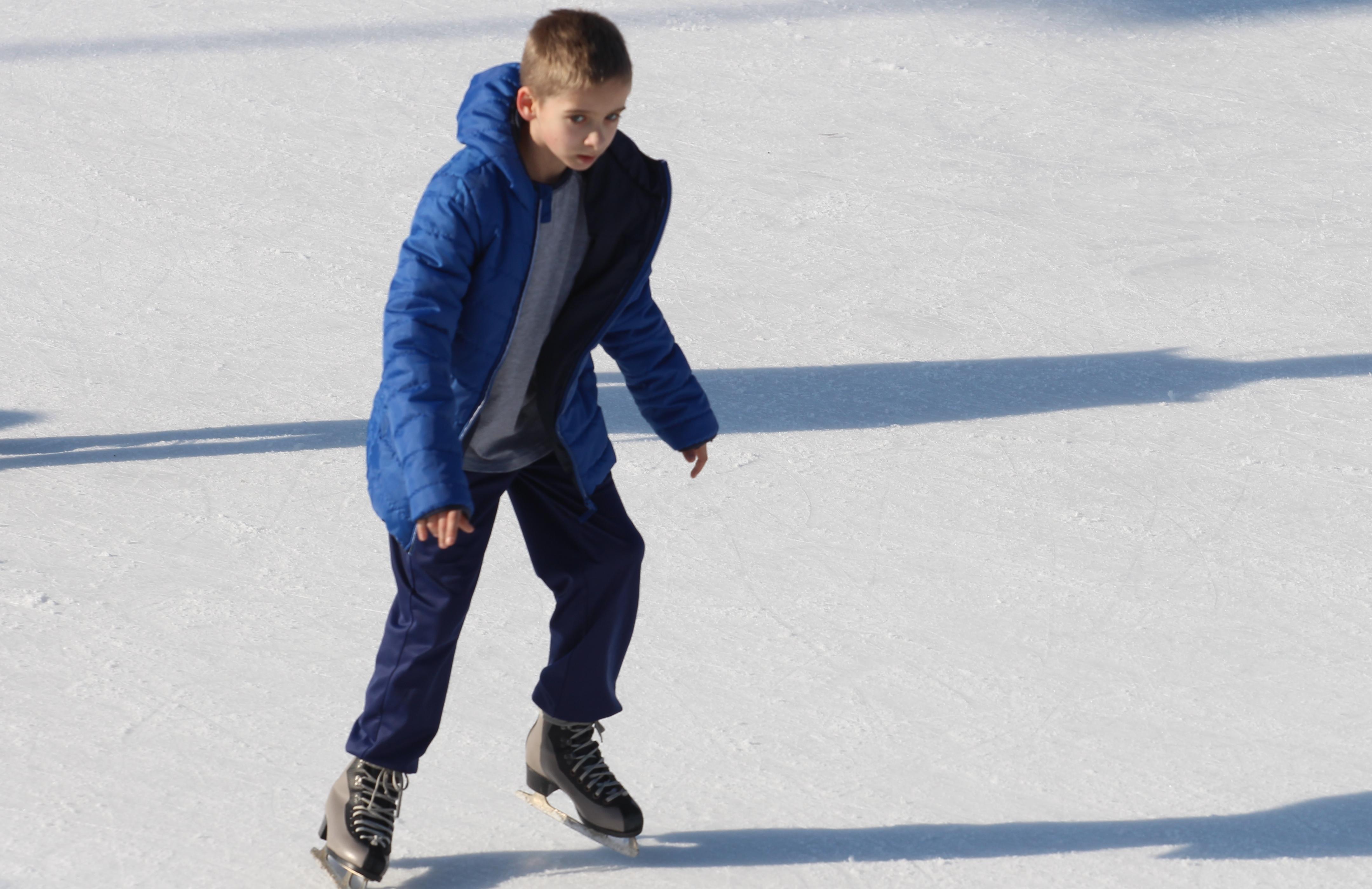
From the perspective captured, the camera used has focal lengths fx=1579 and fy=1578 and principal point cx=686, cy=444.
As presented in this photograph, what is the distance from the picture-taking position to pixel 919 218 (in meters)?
5.52

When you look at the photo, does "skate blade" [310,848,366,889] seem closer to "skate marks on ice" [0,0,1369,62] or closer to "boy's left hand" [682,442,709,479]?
"boy's left hand" [682,442,709,479]

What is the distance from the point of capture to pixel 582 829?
2486 mm

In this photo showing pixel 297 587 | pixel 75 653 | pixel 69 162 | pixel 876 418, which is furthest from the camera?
pixel 69 162

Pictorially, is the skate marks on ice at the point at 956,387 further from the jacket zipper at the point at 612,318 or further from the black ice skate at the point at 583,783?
the jacket zipper at the point at 612,318

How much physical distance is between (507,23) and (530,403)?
5.64 meters

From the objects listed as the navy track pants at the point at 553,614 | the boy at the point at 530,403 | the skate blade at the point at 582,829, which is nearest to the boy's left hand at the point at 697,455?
the boy at the point at 530,403

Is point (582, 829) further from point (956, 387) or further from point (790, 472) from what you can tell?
point (956, 387)

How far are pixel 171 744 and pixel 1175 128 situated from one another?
16.6 feet

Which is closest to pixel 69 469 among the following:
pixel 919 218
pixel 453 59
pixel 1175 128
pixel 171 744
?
pixel 171 744

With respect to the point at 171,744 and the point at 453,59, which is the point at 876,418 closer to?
the point at 171,744

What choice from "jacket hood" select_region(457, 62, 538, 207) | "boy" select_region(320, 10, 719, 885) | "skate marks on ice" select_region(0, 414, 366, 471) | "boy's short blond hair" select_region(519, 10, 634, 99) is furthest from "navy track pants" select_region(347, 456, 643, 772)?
"skate marks on ice" select_region(0, 414, 366, 471)

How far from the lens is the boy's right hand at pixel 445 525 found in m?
1.99

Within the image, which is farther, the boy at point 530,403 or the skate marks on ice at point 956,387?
the skate marks on ice at point 956,387

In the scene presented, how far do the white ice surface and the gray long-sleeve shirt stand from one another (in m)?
0.65
